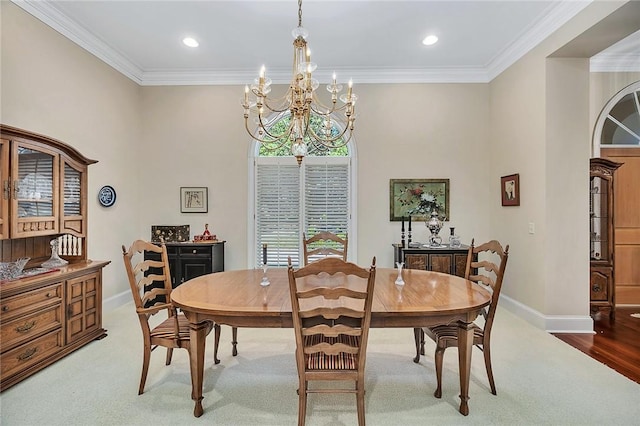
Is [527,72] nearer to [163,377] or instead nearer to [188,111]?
[188,111]

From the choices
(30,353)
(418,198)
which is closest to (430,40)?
(418,198)

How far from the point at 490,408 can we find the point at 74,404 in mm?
2815

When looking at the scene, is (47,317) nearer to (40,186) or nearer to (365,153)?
(40,186)

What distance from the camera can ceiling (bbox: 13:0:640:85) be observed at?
10.7 ft

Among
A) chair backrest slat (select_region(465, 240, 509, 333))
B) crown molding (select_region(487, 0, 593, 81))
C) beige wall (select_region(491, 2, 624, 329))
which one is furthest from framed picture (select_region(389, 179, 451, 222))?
chair backrest slat (select_region(465, 240, 509, 333))

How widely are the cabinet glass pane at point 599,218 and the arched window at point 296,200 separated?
119 inches

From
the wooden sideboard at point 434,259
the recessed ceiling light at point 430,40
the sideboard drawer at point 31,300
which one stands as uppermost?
the recessed ceiling light at point 430,40

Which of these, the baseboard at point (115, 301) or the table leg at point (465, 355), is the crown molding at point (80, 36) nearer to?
the baseboard at point (115, 301)

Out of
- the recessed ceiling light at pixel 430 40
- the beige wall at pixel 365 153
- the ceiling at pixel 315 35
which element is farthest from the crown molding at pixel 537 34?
the recessed ceiling light at pixel 430 40

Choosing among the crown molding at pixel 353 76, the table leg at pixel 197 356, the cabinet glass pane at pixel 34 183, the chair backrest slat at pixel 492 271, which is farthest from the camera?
the crown molding at pixel 353 76

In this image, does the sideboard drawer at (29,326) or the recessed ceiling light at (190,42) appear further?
the recessed ceiling light at (190,42)

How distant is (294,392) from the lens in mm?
2381

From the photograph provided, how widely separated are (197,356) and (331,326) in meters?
0.88

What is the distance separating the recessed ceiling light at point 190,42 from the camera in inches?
152
